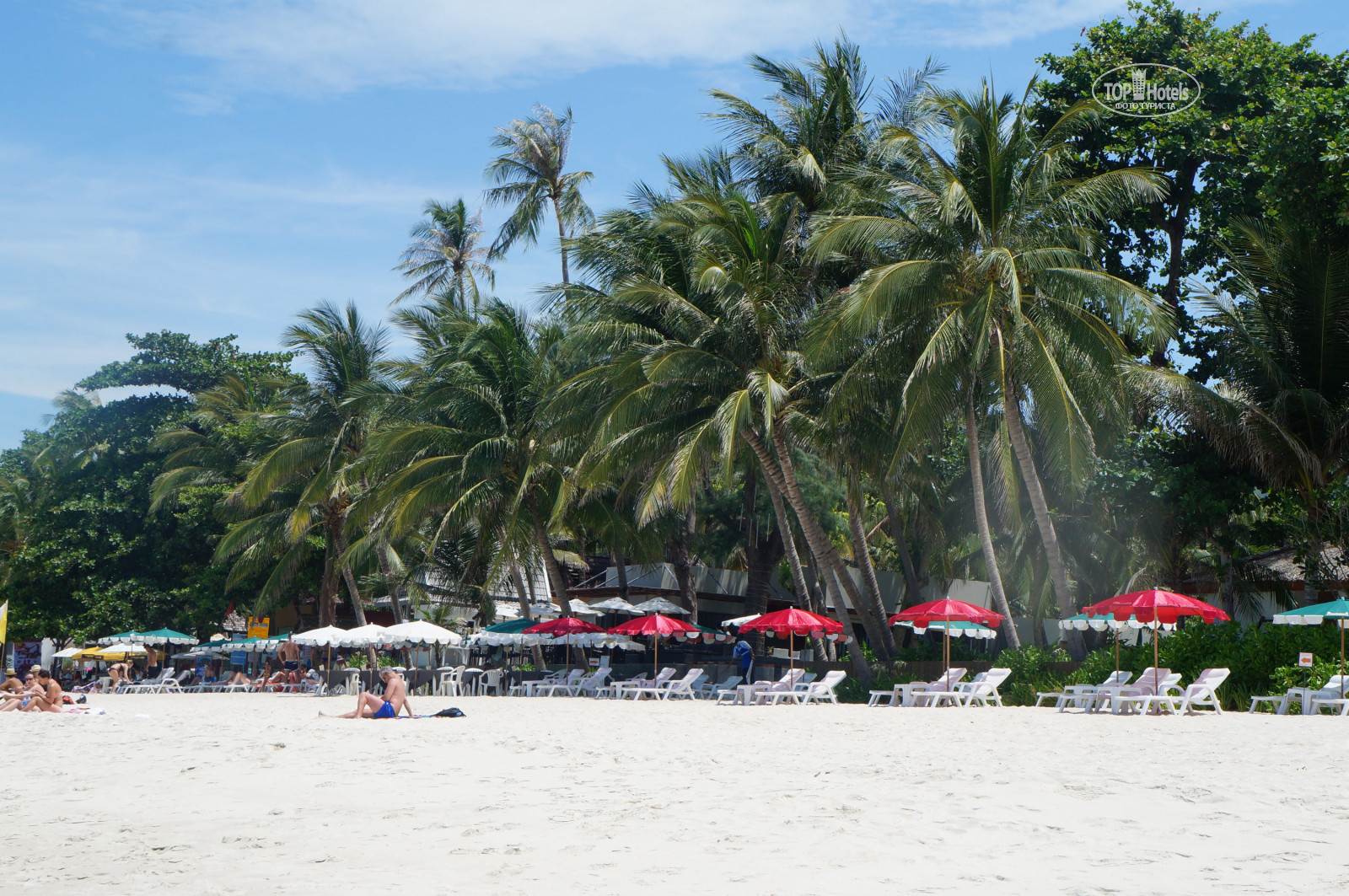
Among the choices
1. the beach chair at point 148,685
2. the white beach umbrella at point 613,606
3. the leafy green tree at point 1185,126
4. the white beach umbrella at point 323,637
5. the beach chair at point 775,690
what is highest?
the leafy green tree at point 1185,126

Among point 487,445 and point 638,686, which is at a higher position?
point 487,445

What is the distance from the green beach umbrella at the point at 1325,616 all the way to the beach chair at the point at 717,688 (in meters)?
9.30

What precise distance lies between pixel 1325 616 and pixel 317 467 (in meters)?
25.3

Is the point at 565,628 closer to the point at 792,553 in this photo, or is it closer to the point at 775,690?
the point at 792,553

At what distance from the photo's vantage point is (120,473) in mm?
39188

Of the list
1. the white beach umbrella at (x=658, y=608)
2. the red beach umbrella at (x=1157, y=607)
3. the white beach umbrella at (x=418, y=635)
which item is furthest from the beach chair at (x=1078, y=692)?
the white beach umbrella at (x=418, y=635)

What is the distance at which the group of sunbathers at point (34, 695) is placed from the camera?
18156 mm

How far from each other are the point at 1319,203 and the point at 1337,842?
16.3m

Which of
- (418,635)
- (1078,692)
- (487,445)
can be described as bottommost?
(1078,692)

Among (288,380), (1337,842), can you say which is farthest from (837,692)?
(288,380)

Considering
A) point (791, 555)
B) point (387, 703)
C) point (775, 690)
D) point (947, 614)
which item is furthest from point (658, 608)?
point (387, 703)

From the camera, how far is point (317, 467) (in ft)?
105

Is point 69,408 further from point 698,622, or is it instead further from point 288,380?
point 698,622

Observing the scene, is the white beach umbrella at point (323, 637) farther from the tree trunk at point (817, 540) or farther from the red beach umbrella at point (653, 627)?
the tree trunk at point (817, 540)
